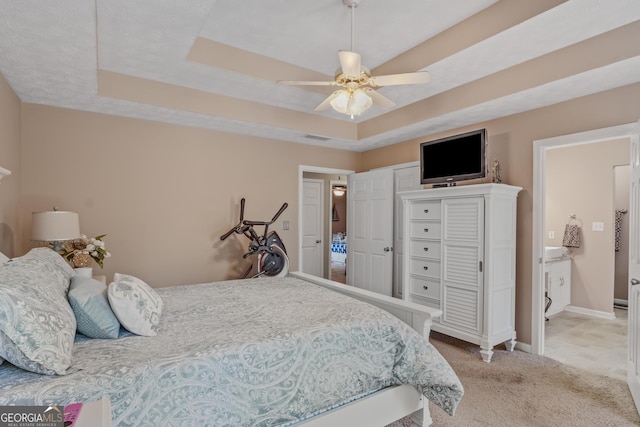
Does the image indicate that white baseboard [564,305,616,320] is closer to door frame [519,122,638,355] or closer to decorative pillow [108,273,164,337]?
door frame [519,122,638,355]

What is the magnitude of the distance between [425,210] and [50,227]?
3.46 metres

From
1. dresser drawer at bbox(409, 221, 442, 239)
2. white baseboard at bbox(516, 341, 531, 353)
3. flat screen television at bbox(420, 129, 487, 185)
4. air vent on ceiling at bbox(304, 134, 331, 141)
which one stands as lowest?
white baseboard at bbox(516, 341, 531, 353)

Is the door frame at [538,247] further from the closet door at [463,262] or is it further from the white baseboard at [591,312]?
the white baseboard at [591,312]

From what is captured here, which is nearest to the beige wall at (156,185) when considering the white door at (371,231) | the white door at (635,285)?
the white door at (371,231)

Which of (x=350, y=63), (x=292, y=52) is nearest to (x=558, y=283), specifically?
(x=350, y=63)

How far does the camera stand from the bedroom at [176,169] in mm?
2830

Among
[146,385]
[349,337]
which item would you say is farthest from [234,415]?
[349,337]

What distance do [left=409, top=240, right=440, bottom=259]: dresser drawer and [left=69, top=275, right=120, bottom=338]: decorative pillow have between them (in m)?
2.98

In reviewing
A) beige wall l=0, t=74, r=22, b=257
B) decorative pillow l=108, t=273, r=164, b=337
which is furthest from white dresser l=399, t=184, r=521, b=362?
beige wall l=0, t=74, r=22, b=257

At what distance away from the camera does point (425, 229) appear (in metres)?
Answer: 3.70

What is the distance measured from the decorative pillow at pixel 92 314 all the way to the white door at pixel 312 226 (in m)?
4.33

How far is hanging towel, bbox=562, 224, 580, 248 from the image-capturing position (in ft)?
15.0

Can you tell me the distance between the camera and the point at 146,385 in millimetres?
1271

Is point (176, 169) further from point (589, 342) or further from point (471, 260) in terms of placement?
point (589, 342)
